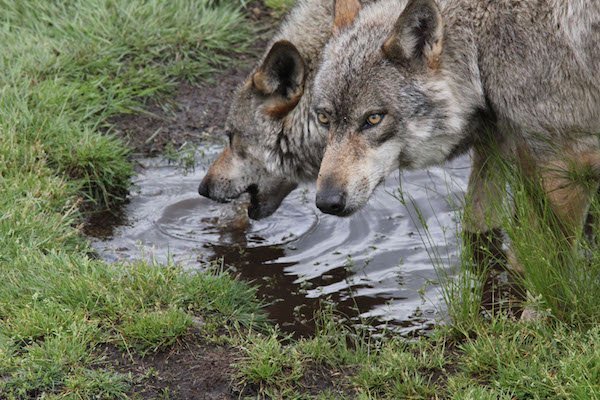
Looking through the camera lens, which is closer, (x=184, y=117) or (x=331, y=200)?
(x=331, y=200)

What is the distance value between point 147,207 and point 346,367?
2.68 metres

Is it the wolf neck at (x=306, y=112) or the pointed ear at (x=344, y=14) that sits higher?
the pointed ear at (x=344, y=14)

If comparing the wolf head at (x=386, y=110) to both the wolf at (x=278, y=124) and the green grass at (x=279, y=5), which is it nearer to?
the wolf at (x=278, y=124)

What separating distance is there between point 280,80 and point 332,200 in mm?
1245

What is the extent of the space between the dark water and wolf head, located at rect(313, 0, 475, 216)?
0.48 meters

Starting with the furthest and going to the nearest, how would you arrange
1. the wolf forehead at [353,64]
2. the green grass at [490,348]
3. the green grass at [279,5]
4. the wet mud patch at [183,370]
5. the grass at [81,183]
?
the green grass at [279,5], the wolf forehead at [353,64], the grass at [81,183], the wet mud patch at [183,370], the green grass at [490,348]

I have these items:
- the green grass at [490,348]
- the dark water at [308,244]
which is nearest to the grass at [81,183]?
the dark water at [308,244]

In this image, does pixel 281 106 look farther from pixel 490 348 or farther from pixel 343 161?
pixel 490 348

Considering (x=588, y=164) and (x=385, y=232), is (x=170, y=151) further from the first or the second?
(x=588, y=164)

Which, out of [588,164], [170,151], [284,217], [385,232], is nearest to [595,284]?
[588,164]

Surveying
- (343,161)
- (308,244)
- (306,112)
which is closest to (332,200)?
(343,161)

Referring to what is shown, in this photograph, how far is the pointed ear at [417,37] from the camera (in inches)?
194

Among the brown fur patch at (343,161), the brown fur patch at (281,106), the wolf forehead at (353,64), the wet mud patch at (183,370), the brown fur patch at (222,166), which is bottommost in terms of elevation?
the wet mud patch at (183,370)

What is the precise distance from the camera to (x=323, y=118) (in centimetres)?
541
